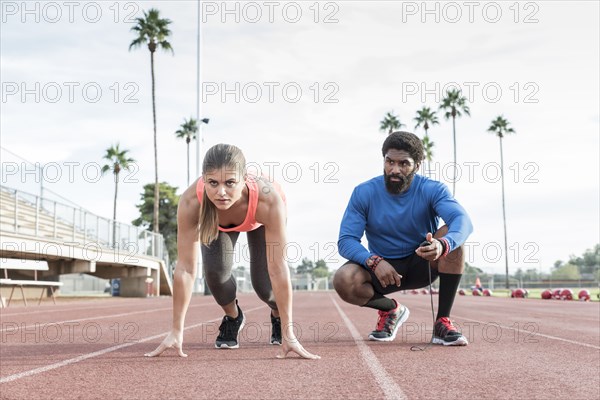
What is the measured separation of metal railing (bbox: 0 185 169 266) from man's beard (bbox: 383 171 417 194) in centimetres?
1430

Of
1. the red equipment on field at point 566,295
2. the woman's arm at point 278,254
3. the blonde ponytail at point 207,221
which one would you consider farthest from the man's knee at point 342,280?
the red equipment on field at point 566,295

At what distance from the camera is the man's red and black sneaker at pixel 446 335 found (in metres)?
6.16

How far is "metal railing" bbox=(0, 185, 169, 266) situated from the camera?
18219 millimetres

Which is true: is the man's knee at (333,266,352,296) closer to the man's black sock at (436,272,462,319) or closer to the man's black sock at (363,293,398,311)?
the man's black sock at (363,293,398,311)

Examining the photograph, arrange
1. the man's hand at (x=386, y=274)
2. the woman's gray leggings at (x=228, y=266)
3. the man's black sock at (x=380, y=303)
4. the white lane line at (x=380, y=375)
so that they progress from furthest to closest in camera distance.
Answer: the man's black sock at (x=380, y=303), the woman's gray leggings at (x=228, y=266), the man's hand at (x=386, y=274), the white lane line at (x=380, y=375)

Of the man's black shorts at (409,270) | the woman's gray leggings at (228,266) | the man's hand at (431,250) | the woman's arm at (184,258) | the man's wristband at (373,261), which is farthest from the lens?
the man's black shorts at (409,270)

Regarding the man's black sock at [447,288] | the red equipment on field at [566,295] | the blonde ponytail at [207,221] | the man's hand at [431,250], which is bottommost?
the red equipment on field at [566,295]

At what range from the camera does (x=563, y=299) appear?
28.1 m

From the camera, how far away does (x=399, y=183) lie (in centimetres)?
579

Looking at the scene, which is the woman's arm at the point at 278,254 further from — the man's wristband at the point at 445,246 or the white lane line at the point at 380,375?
the man's wristband at the point at 445,246

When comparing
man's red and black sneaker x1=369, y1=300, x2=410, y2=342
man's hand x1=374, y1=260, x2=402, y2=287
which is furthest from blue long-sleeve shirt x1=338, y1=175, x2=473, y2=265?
man's red and black sneaker x1=369, y1=300, x2=410, y2=342

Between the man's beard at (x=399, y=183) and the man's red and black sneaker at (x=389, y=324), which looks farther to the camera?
the man's red and black sneaker at (x=389, y=324)

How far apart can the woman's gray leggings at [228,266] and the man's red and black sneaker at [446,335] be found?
1.56 meters

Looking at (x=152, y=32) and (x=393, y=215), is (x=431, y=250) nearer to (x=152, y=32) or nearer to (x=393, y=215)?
(x=393, y=215)
